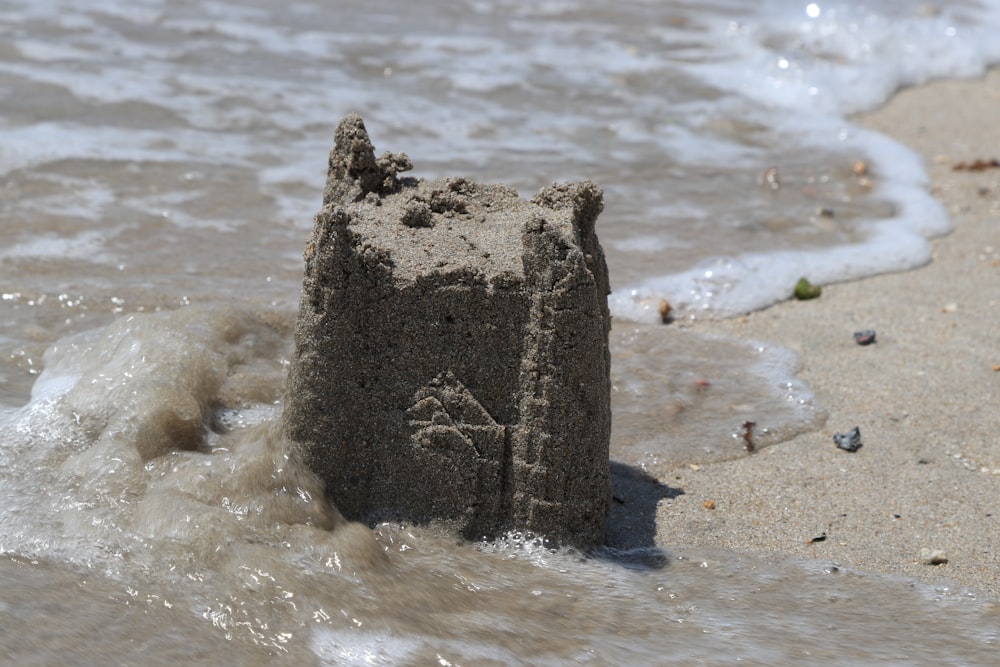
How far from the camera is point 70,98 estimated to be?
23.3 feet

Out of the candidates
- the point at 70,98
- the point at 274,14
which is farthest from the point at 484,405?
the point at 274,14

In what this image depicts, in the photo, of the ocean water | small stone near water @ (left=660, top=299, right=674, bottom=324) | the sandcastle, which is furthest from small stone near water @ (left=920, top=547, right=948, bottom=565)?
small stone near water @ (left=660, top=299, right=674, bottom=324)

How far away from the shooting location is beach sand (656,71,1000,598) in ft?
10.3

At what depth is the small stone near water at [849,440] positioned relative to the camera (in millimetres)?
3705

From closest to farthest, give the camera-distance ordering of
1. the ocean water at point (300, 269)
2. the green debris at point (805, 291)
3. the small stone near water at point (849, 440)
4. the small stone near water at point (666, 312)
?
the ocean water at point (300, 269), the small stone near water at point (849, 440), the small stone near water at point (666, 312), the green debris at point (805, 291)

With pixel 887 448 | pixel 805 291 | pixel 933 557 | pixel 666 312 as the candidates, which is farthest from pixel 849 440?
pixel 805 291

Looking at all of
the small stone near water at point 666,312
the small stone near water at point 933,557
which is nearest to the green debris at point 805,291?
the small stone near water at point 666,312

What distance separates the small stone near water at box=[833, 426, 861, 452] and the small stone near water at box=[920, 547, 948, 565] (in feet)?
2.11

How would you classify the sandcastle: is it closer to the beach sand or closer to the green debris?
the beach sand

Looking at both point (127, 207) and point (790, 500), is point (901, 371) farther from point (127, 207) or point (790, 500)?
point (127, 207)

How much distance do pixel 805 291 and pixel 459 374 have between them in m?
2.78

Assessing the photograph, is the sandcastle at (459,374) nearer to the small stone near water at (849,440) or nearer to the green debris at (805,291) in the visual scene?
the small stone near water at (849,440)

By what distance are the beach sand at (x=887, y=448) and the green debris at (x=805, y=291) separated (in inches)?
1.5

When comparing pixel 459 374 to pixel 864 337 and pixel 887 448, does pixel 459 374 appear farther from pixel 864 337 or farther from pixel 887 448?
pixel 864 337
